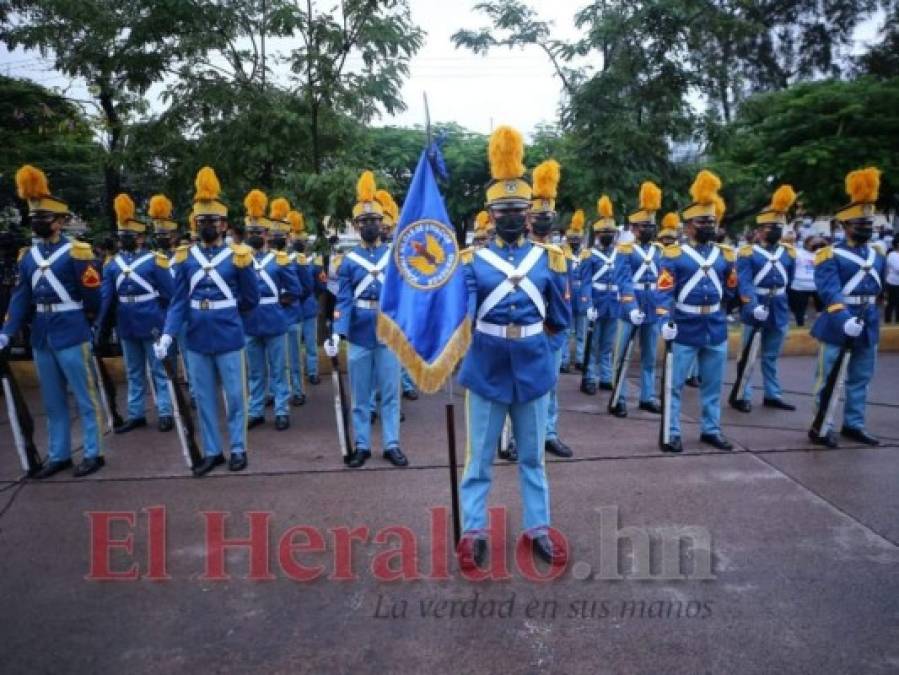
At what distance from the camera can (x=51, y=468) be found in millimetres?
5453

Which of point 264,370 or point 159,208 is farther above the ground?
point 159,208

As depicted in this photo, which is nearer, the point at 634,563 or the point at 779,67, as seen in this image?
the point at 634,563

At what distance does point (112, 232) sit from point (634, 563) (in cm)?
983

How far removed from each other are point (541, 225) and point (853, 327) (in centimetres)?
281

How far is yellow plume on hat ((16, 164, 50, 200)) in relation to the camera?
204 inches

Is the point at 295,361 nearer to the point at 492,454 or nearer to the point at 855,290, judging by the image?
the point at 492,454

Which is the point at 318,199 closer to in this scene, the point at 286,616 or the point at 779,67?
the point at 286,616

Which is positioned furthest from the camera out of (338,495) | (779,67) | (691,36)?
(779,67)

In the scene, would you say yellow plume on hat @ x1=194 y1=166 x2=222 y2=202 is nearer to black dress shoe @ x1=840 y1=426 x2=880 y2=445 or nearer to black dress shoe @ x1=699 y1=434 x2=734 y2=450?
black dress shoe @ x1=699 y1=434 x2=734 y2=450

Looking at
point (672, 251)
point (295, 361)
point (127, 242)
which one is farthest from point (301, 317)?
point (672, 251)

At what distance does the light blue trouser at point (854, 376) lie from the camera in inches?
228

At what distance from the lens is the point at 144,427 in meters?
6.98

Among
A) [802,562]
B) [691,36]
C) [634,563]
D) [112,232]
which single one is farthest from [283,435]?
[691,36]

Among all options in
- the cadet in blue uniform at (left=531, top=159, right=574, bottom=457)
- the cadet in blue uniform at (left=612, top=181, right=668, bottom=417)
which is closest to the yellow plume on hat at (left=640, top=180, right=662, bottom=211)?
the cadet in blue uniform at (left=612, top=181, right=668, bottom=417)
